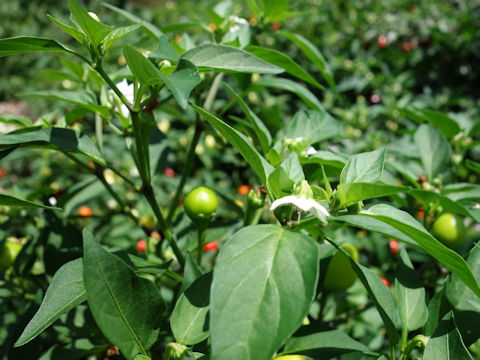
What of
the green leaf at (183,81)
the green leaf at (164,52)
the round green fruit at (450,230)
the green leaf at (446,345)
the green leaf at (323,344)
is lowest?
the round green fruit at (450,230)

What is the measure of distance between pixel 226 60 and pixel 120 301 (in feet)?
1.09

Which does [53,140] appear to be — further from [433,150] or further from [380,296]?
[433,150]

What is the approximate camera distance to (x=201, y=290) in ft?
1.70

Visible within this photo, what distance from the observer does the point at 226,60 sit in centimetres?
50

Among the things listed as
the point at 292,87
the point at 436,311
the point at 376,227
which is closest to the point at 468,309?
the point at 436,311

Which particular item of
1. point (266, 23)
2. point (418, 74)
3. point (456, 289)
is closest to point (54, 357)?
point (456, 289)

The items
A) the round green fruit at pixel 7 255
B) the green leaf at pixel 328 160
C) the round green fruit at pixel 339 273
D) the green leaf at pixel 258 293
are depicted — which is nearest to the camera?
the green leaf at pixel 258 293

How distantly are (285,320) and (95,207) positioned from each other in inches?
69.2

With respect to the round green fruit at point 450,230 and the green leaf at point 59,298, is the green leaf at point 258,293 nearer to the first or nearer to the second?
the green leaf at point 59,298

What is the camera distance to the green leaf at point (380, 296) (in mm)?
484

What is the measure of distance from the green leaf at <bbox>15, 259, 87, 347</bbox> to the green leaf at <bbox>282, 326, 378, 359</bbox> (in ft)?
1.00

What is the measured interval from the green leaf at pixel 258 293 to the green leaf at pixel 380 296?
4.5 inches

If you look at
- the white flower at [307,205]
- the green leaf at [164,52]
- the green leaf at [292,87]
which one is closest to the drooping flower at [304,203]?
the white flower at [307,205]

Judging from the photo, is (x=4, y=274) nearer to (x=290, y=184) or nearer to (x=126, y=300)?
(x=126, y=300)
